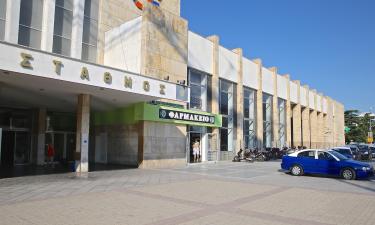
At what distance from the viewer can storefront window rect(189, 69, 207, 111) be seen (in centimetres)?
2561

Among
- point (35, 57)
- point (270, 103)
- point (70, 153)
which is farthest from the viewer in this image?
point (270, 103)

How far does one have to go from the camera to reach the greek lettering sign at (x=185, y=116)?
20.7m

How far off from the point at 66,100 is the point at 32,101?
2148 mm

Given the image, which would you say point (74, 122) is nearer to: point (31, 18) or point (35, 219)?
point (31, 18)

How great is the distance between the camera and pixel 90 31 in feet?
73.4

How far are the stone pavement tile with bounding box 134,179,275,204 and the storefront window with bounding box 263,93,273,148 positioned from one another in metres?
24.7

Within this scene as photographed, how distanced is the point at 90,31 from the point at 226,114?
14.0m

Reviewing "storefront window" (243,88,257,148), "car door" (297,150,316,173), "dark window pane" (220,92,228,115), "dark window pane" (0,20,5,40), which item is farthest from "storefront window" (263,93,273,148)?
"dark window pane" (0,20,5,40)

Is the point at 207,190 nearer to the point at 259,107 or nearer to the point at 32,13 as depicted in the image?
the point at 32,13

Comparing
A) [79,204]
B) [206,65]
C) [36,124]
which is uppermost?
[206,65]

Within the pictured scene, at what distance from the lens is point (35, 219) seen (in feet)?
22.4

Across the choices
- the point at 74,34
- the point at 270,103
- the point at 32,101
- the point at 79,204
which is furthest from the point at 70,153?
the point at 270,103

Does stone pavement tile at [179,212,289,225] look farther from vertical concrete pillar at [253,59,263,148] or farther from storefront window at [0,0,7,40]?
vertical concrete pillar at [253,59,263,148]

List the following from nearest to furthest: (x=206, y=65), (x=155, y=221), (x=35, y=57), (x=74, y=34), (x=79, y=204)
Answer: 1. (x=155, y=221)
2. (x=79, y=204)
3. (x=35, y=57)
4. (x=74, y=34)
5. (x=206, y=65)
